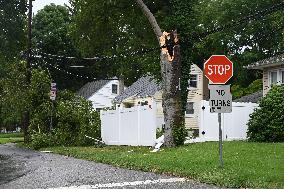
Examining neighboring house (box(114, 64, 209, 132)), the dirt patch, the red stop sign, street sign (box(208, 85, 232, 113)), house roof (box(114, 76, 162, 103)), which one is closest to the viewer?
the dirt patch

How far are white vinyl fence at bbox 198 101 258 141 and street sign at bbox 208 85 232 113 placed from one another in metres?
10.7

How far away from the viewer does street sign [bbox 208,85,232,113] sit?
12211 millimetres

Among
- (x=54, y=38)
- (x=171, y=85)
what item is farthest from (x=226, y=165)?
(x=54, y=38)

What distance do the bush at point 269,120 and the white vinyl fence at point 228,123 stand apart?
1445mm

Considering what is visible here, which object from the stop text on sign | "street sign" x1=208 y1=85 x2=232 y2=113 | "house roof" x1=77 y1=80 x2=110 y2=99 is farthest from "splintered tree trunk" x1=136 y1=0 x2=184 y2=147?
"house roof" x1=77 y1=80 x2=110 y2=99

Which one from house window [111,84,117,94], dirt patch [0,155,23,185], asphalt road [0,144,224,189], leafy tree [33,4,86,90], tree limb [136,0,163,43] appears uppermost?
leafy tree [33,4,86,90]

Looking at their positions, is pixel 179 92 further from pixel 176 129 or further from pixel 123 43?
pixel 123 43

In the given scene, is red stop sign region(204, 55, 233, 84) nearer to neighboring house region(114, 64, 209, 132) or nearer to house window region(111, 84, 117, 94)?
neighboring house region(114, 64, 209, 132)

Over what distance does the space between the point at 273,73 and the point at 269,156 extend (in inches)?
577

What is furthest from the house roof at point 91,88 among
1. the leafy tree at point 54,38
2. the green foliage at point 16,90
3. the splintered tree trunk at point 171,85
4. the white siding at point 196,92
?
the splintered tree trunk at point 171,85

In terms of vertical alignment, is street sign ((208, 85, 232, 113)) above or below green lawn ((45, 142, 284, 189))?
above

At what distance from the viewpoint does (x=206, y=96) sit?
146ft

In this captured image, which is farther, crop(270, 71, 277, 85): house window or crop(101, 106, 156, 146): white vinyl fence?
crop(270, 71, 277, 85): house window

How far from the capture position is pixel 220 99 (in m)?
12.3
